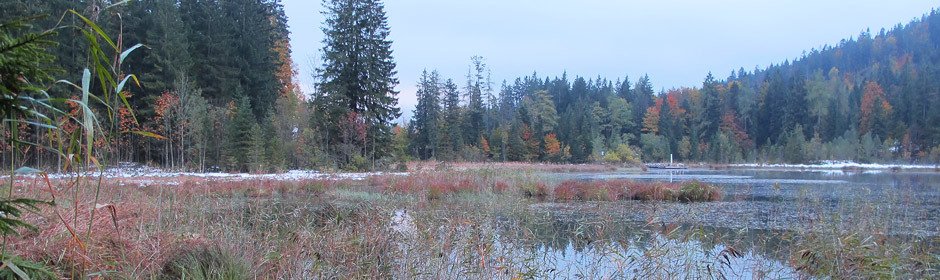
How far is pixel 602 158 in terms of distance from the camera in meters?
61.7

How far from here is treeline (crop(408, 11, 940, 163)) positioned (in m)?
57.9

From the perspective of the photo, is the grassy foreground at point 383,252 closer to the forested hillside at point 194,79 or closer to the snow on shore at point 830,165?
the forested hillside at point 194,79

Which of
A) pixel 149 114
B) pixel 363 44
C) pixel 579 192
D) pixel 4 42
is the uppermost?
pixel 363 44

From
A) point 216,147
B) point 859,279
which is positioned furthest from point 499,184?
point 216,147

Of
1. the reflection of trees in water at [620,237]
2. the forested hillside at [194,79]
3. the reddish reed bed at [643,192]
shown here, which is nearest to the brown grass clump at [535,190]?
the reddish reed bed at [643,192]

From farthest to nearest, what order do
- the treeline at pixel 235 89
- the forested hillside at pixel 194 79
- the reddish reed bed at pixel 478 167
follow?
the reddish reed bed at pixel 478 167
the treeline at pixel 235 89
the forested hillside at pixel 194 79

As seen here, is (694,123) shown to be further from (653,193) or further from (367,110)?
(653,193)

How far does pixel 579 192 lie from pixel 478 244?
11.9 m

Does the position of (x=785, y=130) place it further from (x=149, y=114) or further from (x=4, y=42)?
(x=4, y=42)

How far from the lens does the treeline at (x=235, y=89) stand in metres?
25.9

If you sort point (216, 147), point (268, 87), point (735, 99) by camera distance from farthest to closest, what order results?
point (735, 99) → point (268, 87) → point (216, 147)

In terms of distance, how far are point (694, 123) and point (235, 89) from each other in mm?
66879

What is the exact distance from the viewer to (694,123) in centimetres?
8238

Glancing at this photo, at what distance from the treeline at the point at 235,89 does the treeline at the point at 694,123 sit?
16766mm
